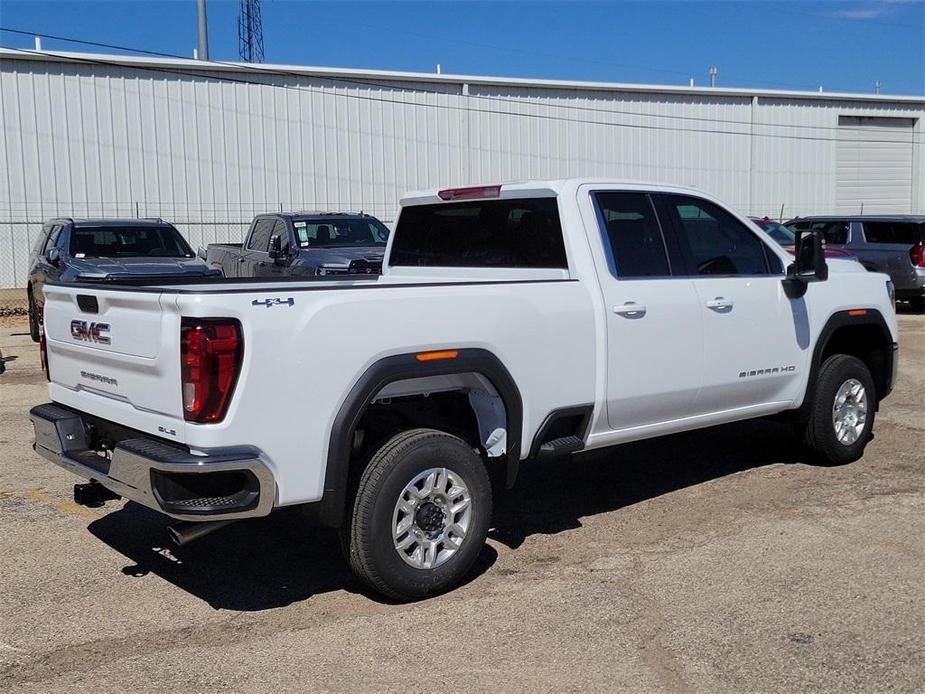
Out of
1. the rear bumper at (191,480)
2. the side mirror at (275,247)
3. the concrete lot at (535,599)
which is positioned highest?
the side mirror at (275,247)

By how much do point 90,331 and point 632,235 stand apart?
9.88ft

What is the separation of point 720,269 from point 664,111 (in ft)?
89.7

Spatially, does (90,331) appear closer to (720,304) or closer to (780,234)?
(720,304)

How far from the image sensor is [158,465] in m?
4.20

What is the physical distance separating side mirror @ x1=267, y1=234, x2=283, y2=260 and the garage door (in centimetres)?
2624

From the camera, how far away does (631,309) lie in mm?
5594

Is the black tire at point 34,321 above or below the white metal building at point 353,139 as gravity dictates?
below

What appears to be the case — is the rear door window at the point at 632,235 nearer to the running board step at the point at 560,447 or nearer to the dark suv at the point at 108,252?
the running board step at the point at 560,447

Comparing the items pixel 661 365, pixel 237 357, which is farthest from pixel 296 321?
pixel 661 365

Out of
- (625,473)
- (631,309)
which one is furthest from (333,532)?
(625,473)

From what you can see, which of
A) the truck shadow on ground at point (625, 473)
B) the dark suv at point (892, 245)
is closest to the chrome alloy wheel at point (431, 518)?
the truck shadow on ground at point (625, 473)

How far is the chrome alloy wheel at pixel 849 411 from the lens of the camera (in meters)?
7.24

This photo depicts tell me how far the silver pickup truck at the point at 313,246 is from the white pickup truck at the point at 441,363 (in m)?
6.89

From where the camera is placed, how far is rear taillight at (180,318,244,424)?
13.6 ft
